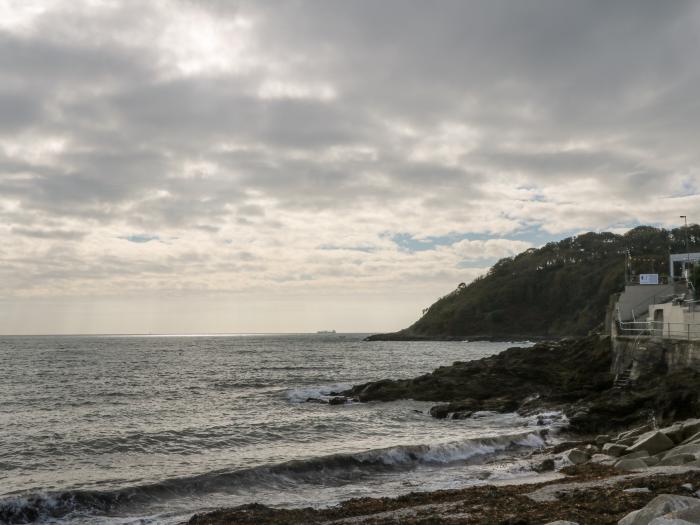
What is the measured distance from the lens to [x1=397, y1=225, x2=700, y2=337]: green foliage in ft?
521

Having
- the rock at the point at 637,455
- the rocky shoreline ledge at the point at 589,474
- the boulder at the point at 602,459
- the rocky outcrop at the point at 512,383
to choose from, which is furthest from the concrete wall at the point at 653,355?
the rock at the point at 637,455

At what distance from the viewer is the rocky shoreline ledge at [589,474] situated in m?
11.1

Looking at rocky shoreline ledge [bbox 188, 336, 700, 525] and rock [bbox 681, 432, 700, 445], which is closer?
rocky shoreline ledge [bbox 188, 336, 700, 525]

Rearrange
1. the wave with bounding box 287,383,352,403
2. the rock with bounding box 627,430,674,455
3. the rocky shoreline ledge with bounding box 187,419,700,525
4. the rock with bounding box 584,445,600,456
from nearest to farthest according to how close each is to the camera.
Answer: the rocky shoreline ledge with bounding box 187,419,700,525 → the rock with bounding box 627,430,674,455 → the rock with bounding box 584,445,600,456 → the wave with bounding box 287,383,352,403

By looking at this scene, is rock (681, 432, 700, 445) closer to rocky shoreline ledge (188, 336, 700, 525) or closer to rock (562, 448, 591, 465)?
rocky shoreline ledge (188, 336, 700, 525)

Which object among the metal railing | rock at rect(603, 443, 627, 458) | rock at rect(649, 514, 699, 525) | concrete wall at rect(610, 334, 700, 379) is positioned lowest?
rock at rect(603, 443, 627, 458)

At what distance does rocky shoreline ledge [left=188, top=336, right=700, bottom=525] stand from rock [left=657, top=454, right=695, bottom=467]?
0.11ft

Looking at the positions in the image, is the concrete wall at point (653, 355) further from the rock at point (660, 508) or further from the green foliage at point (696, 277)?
the rock at point (660, 508)

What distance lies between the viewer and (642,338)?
32.6 meters

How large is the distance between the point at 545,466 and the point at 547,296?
167517 millimetres

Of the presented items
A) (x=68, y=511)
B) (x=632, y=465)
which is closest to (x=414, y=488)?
(x=632, y=465)

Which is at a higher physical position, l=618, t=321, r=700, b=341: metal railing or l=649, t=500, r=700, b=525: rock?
l=618, t=321, r=700, b=341: metal railing

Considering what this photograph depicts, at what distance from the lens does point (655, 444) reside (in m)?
Result: 17.0

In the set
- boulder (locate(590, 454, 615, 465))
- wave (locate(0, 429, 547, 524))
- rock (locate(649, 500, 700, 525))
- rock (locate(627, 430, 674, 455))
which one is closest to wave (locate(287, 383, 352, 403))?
wave (locate(0, 429, 547, 524))
